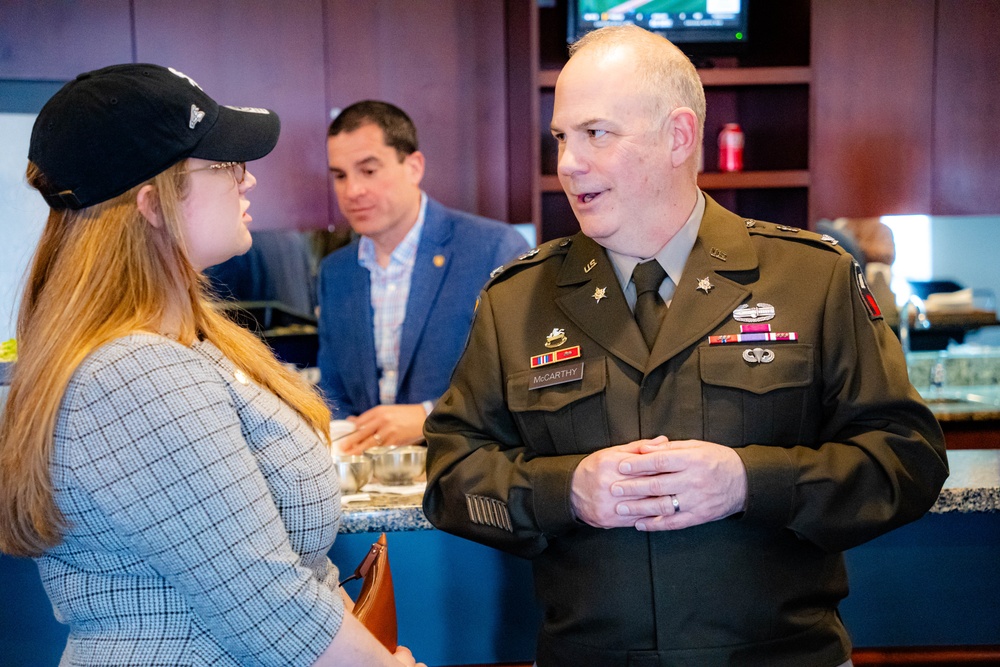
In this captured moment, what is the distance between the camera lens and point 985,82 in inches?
152

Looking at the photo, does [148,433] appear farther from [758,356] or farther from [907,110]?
[907,110]

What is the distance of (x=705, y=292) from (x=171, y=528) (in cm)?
83

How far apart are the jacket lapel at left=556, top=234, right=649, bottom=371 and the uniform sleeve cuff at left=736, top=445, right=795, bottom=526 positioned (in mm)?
219

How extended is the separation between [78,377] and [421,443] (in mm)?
1605

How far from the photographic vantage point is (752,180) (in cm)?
369

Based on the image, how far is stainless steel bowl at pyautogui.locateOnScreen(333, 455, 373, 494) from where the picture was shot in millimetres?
1958

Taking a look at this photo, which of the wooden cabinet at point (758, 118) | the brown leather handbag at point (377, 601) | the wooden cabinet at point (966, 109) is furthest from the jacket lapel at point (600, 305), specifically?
the wooden cabinet at point (966, 109)

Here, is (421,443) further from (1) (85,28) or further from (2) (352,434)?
(1) (85,28)

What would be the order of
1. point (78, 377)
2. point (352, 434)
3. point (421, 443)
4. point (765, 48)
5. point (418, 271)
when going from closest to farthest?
point (78, 377), point (352, 434), point (421, 443), point (418, 271), point (765, 48)

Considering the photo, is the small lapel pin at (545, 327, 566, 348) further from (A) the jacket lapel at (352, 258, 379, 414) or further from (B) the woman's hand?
(A) the jacket lapel at (352, 258, 379, 414)

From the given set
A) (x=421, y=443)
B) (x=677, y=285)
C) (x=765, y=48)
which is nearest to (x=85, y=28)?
(x=421, y=443)

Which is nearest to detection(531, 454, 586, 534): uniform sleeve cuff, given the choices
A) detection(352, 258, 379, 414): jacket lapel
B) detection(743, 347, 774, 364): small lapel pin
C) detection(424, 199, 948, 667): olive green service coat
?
detection(424, 199, 948, 667): olive green service coat

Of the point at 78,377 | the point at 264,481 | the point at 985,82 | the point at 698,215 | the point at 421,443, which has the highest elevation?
the point at 985,82

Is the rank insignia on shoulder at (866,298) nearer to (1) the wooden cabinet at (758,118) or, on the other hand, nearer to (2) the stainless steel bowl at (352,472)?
(2) the stainless steel bowl at (352,472)
